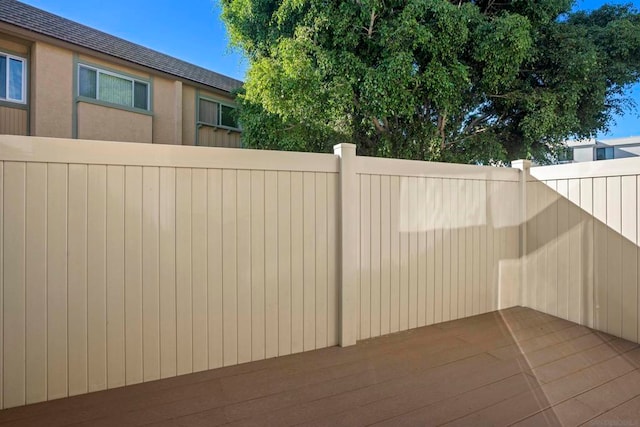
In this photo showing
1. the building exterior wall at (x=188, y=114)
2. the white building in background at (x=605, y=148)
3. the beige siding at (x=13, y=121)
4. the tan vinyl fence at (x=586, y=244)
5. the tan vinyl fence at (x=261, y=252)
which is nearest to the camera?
the tan vinyl fence at (x=261, y=252)

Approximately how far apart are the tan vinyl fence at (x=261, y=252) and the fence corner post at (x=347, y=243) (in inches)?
0.5

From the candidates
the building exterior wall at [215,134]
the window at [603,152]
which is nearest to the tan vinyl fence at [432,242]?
the building exterior wall at [215,134]

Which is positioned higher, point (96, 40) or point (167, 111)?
Result: point (96, 40)

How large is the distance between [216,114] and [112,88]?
2667 mm

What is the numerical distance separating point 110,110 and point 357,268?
24.0 ft

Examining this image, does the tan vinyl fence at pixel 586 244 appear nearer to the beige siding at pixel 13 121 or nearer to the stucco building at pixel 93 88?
the stucco building at pixel 93 88

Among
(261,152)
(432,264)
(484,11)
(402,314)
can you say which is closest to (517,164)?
(432,264)

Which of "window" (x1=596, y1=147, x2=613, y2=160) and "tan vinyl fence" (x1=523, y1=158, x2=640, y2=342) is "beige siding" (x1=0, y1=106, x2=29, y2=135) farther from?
"window" (x1=596, y1=147, x2=613, y2=160)

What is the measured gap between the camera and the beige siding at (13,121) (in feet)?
22.1

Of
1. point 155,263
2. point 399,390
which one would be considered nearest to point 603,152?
point 399,390

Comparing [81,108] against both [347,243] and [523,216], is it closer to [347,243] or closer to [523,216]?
[347,243]

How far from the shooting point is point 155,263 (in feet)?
8.15

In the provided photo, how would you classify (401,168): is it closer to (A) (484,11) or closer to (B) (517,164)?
(B) (517,164)

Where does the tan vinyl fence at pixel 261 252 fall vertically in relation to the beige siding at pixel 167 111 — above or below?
below
